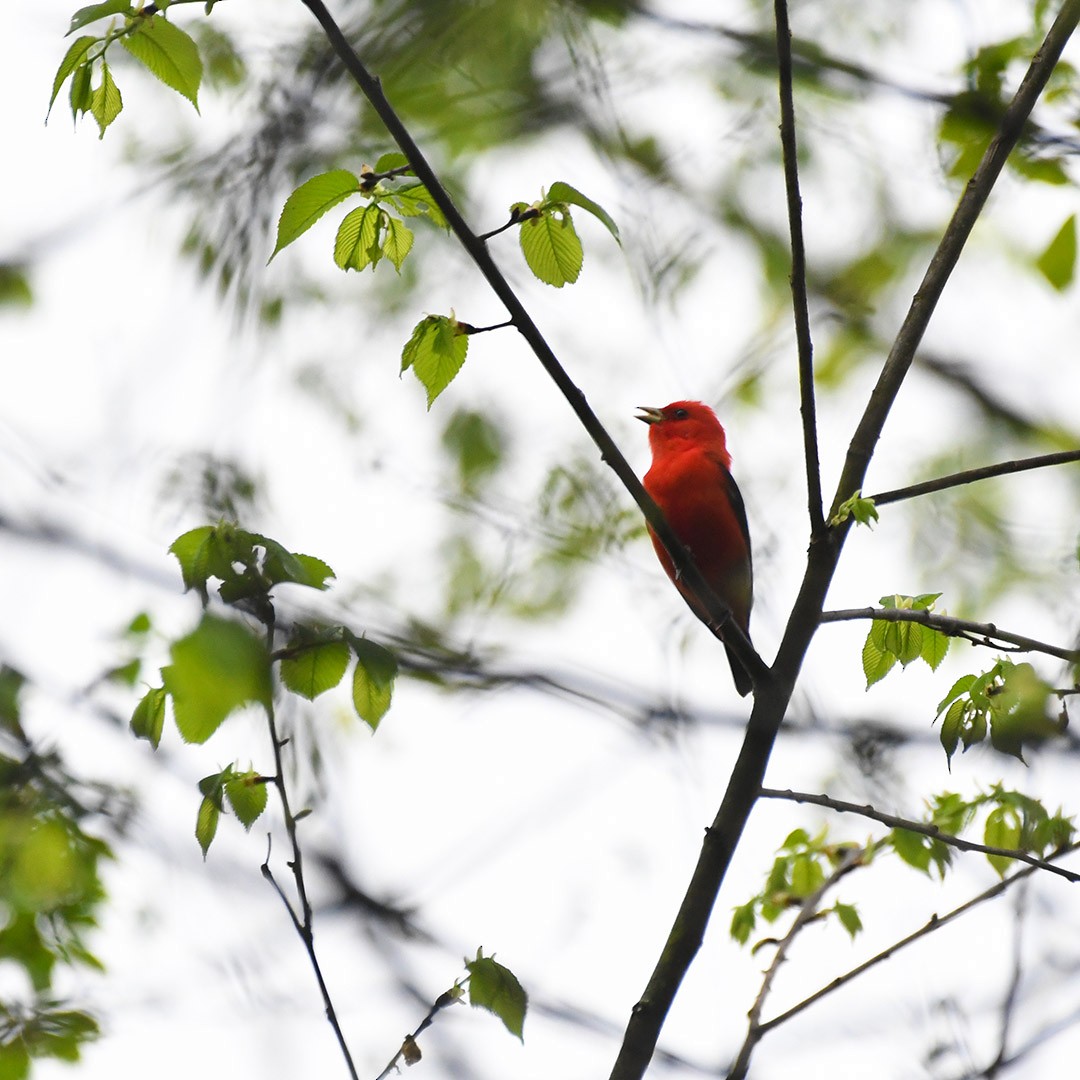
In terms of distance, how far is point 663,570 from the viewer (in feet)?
20.3

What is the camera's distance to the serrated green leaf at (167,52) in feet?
8.20

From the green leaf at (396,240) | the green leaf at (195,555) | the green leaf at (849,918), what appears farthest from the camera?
the green leaf at (849,918)

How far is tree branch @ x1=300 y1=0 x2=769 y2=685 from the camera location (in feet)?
7.76

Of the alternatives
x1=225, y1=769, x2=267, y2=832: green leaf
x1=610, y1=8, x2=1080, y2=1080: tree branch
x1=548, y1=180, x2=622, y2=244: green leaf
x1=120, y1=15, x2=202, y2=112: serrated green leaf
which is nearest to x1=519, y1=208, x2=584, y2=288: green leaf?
x1=548, y1=180, x2=622, y2=244: green leaf

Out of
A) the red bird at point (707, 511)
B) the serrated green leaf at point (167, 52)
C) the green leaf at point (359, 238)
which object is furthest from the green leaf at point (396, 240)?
the red bird at point (707, 511)

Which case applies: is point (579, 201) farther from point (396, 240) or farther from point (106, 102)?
point (106, 102)

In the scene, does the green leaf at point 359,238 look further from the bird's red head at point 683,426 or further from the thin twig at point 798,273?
the bird's red head at point 683,426

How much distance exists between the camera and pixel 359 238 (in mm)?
2812

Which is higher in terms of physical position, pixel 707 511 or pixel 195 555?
pixel 707 511

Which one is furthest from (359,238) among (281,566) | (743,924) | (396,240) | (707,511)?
(707,511)

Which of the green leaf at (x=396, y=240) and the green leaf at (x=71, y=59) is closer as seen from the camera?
the green leaf at (x=71, y=59)

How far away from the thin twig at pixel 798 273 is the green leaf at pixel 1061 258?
74.5 inches

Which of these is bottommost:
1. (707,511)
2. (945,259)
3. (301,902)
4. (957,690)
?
(301,902)

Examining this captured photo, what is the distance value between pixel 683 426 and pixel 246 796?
474cm
